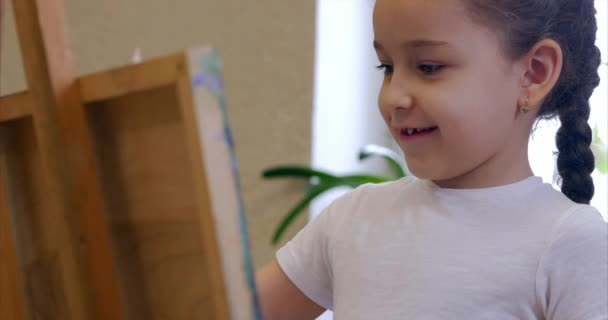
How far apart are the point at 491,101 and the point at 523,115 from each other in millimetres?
56

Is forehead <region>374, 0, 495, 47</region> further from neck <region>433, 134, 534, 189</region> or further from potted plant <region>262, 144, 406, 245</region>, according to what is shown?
potted plant <region>262, 144, 406, 245</region>

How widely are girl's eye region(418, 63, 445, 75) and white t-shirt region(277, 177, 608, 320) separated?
0.43 feet

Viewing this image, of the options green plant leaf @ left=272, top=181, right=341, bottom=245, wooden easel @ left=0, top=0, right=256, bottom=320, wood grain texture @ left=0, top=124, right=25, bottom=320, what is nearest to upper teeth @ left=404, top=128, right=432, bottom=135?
wooden easel @ left=0, top=0, right=256, bottom=320

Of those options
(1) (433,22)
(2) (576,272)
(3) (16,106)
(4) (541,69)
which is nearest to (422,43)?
(1) (433,22)

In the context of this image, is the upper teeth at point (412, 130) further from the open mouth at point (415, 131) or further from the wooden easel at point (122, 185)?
the wooden easel at point (122, 185)

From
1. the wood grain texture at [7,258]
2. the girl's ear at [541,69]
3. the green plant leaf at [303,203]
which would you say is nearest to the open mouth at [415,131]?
the girl's ear at [541,69]

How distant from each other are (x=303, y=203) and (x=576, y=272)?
1.27m

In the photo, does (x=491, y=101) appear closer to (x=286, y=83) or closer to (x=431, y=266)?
(x=431, y=266)

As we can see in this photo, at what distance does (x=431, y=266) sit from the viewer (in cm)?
79

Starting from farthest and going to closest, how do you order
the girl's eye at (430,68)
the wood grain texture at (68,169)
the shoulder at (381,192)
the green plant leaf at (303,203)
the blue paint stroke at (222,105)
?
the green plant leaf at (303,203) → the shoulder at (381,192) → the girl's eye at (430,68) → the wood grain texture at (68,169) → the blue paint stroke at (222,105)

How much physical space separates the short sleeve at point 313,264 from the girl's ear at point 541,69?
0.90 feet

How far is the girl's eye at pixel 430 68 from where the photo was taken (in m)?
0.78

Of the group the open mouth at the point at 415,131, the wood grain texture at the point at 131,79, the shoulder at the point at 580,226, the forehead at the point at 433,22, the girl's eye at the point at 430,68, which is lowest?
the shoulder at the point at 580,226

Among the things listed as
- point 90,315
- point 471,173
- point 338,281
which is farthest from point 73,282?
point 471,173
